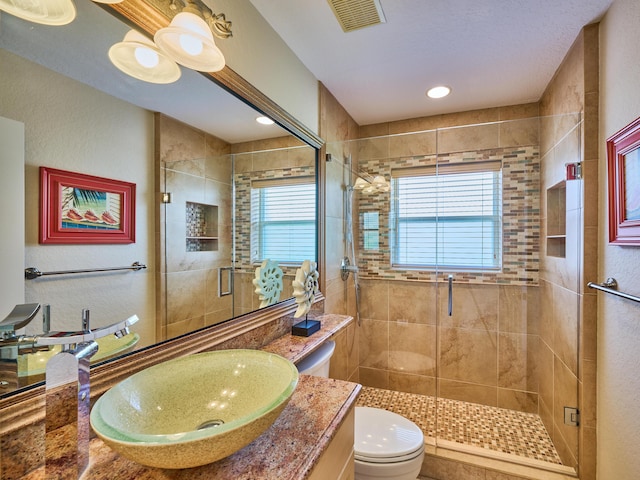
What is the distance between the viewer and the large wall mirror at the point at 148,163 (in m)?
0.70

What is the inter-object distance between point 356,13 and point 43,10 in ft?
4.14

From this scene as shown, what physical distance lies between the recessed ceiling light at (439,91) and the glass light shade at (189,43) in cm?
177

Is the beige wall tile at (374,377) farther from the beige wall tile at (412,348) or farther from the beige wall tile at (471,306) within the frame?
the beige wall tile at (471,306)

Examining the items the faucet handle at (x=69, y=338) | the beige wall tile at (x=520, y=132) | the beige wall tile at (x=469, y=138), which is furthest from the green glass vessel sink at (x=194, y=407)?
the beige wall tile at (x=520, y=132)

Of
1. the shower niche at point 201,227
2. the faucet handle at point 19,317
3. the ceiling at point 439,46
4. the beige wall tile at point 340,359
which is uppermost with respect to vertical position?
the ceiling at point 439,46

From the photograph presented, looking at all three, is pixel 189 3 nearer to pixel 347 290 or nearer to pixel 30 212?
pixel 30 212

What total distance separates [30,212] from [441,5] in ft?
5.89

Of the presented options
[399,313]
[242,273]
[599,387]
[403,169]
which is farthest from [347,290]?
[599,387]

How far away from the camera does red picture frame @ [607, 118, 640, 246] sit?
4.01 feet

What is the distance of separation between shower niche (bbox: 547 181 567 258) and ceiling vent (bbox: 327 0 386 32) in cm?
152

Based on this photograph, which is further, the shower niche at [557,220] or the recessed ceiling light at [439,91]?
the recessed ceiling light at [439,91]

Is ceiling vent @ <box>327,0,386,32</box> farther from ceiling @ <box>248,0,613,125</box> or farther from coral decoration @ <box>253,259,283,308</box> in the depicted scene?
coral decoration @ <box>253,259,283,308</box>

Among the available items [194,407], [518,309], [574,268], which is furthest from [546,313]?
[194,407]

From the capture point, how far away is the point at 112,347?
0.85m
